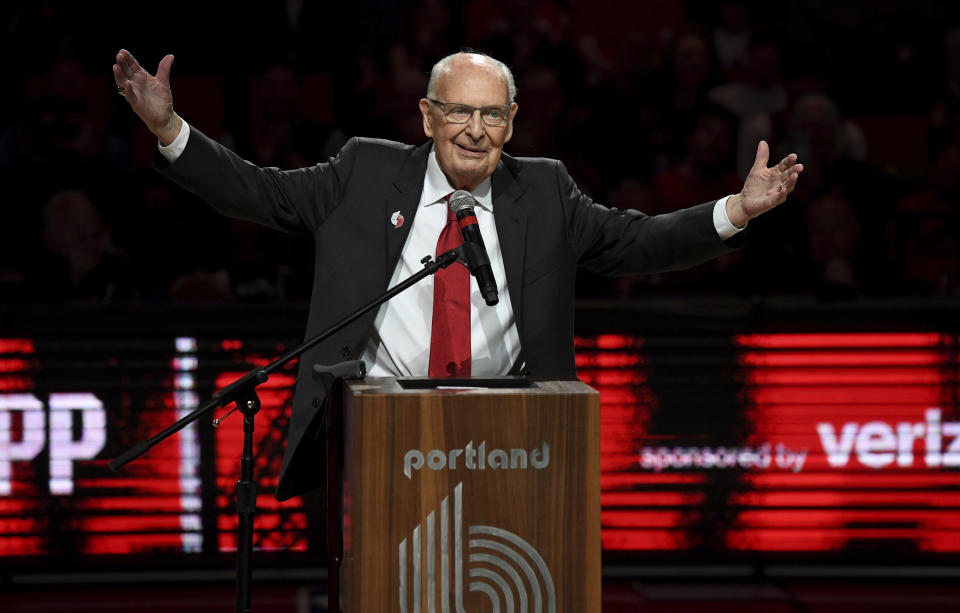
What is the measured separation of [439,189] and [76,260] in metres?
2.91

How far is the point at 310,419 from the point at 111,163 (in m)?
3.64

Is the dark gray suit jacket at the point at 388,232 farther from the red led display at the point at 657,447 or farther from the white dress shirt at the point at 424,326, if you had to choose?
the red led display at the point at 657,447

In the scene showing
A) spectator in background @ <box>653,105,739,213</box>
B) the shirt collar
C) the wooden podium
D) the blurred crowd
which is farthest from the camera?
spectator in background @ <box>653,105,739,213</box>

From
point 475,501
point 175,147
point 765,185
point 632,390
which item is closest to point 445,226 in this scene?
point 175,147

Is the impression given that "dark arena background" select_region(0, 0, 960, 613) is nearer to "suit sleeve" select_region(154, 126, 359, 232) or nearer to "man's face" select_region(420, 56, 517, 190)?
"suit sleeve" select_region(154, 126, 359, 232)

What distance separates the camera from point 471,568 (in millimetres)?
2484

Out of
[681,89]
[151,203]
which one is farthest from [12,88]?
[681,89]

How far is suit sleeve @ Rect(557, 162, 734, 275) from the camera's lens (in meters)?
3.13

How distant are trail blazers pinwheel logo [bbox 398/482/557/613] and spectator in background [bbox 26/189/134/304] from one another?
312cm

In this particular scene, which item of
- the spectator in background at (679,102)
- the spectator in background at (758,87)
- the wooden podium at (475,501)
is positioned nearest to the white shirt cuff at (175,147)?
the wooden podium at (475,501)

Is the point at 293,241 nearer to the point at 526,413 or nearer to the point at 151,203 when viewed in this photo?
the point at 151,203

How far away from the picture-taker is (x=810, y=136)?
6348 millimetres

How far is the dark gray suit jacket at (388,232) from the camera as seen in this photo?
3061mm


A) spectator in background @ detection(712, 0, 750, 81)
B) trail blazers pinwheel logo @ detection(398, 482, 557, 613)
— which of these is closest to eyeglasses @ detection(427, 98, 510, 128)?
trail blazers pinwheel logo @ detection(398, 482, 557, 613)
